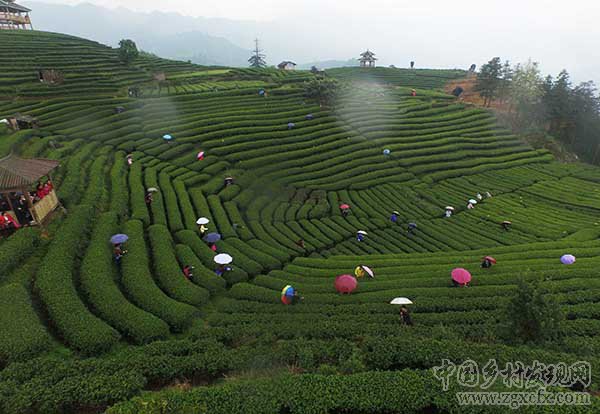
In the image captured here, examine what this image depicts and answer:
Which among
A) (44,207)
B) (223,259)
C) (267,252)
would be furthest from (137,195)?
(267,252)

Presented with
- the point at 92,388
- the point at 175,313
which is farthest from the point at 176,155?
the point at 92,388

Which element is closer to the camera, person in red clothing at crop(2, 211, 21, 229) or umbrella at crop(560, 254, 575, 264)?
person in red clothing at crop(2, 211, 21, 229)

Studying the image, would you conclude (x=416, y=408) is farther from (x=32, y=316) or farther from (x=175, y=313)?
(x=32, y=316)

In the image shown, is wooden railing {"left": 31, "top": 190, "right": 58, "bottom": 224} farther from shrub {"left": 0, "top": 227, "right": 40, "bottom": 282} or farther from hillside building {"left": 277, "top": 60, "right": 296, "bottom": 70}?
hillside building {"left": 277, "top": 60, "right": 296, "bottom": 70}

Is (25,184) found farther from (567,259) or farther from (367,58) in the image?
(367,58)

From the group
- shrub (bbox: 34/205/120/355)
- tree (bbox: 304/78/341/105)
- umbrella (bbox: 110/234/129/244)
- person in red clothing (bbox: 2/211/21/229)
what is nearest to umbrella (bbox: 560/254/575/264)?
shrub (bbox: 34/205/120/355)
